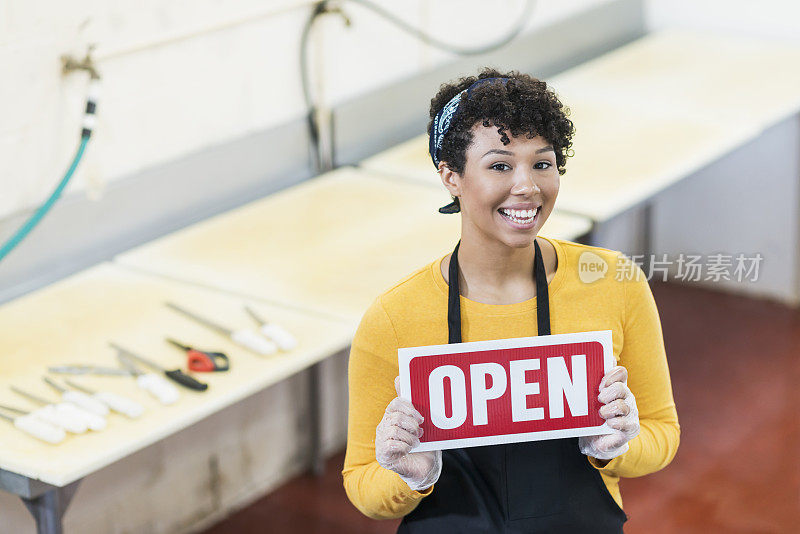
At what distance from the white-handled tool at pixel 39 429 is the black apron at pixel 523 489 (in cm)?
79

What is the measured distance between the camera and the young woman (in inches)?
Answer: 51.3

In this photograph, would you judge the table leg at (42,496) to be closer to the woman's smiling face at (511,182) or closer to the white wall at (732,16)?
the woman's smiling face at (511,182)

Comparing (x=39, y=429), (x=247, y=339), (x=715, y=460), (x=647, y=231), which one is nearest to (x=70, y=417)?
(x=39, y=429)

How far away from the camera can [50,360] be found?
224 centimetres

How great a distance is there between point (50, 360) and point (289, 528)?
104 centimetres

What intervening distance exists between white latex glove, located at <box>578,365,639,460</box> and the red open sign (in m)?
0.01

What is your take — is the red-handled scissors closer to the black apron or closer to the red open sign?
the black apron

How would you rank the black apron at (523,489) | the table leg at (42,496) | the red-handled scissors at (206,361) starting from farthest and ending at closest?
the red-handled scissors at (206,361), the table leg at (42,496), the black apron at (523,489)

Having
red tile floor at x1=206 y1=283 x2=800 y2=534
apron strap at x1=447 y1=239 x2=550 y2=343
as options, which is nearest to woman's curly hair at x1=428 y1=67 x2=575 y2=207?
apron strap at x1=447 y1=239 x2=550 y2=343

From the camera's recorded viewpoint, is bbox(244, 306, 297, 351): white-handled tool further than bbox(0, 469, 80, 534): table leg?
Yes

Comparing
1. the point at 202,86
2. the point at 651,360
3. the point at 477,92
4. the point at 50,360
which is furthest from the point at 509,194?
the point at 202,86

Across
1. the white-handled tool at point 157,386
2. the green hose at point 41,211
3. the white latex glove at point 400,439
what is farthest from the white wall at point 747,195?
the white latex glove at point 400,439

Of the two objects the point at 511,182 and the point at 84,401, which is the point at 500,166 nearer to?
the point at 511,182

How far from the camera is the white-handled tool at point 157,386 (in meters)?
2.06
